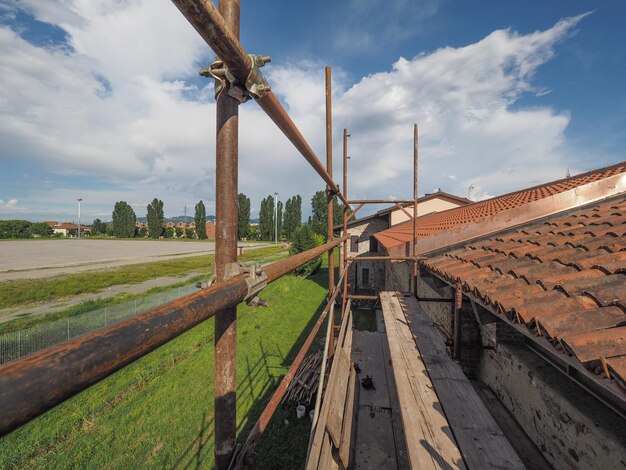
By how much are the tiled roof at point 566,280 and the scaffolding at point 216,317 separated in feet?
5.32

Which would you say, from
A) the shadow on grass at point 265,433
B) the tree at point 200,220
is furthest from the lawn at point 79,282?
the tree at point 200,220

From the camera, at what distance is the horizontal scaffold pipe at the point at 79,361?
422mm

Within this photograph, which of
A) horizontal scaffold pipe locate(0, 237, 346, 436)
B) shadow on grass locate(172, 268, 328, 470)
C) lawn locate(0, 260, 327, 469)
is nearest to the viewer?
horizontal scaffold pipe locate(0, 237, 346, 436)

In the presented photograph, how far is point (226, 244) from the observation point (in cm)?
134

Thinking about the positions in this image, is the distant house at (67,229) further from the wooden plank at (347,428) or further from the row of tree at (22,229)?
the wooden plank at (347,428)

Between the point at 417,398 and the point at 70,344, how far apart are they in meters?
2.75

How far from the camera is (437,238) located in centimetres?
481

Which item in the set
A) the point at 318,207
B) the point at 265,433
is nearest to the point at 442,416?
the point at 265,433

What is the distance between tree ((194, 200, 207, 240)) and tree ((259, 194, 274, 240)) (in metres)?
16.0

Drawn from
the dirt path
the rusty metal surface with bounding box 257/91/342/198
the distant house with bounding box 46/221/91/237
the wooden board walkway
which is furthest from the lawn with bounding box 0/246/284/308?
the distant house with bounding box 46/221/91/237

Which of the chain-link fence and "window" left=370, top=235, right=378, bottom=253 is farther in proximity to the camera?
"window" left=370, top=235, right=378, bottom=253

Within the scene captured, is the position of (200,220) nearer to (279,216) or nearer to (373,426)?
(279,216)

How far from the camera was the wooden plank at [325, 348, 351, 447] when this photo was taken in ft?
9.35

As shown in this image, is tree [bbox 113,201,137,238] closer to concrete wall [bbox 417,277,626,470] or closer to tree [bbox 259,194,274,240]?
tree [bbox 259,194,274,240]
